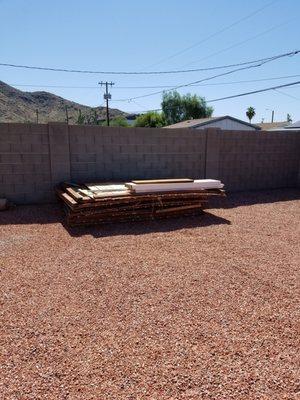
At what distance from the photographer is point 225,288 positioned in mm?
4305

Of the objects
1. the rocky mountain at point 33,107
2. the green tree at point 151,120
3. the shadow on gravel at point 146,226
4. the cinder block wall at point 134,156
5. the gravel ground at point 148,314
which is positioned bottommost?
the gravel ground at point 148,314

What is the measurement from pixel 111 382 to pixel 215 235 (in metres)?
4.32

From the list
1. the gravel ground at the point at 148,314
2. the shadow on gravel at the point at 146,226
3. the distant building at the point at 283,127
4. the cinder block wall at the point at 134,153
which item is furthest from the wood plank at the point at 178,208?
the distant building at the point at 283,127

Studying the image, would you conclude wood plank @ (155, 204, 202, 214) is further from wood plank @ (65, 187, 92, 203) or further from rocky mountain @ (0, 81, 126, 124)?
rocky mountain @ (0, 81, 126, 124)

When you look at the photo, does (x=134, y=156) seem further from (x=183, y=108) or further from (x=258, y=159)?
(x=183, y=108)

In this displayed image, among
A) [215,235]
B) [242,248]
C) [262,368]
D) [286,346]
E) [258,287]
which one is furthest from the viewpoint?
[215,235]

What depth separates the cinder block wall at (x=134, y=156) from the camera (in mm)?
8211

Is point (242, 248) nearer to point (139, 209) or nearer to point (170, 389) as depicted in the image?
point (139, 209)

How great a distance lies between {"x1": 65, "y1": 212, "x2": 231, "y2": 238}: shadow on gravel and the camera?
6666 mm

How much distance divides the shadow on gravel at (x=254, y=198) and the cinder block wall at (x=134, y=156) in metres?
0.45

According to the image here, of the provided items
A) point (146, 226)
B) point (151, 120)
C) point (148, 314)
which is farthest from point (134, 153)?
point (151, 120)

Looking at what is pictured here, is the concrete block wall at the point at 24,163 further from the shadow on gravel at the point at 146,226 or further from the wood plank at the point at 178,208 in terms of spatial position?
the wood plank at the point at 178,208

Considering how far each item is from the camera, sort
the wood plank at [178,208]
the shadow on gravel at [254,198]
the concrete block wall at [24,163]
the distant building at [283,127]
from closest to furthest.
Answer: the wood plank at [178,208], the concrete block wall at [24,163], the shadow on gravel at [254,198], the distant building at [283,127]

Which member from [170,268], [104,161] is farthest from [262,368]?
[104,161]
